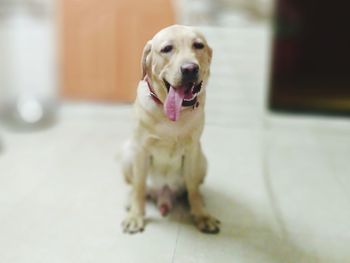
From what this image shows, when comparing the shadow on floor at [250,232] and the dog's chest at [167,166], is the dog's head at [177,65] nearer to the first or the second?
the dog's chest at [167,166]

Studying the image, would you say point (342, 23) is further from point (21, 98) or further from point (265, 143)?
point (21, 98)

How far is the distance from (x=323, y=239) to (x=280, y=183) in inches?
11.4

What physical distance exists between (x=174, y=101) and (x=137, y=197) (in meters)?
0.40

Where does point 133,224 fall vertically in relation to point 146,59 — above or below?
below

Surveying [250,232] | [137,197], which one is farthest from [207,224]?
[137,197]

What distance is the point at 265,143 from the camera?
1591mm

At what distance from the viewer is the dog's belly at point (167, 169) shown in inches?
44.4

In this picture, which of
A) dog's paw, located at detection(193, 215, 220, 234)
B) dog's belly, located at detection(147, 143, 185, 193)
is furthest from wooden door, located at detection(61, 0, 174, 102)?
dog's paw, located at detection(193, 215, 220, 234)

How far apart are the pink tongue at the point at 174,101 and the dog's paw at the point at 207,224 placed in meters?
0.36

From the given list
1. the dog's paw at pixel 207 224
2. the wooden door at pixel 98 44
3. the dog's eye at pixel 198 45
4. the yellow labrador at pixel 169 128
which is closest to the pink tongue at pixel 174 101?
the yellow labrador at pixel 169 128

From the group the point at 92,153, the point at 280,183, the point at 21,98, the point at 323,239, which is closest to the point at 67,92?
the point at 21,98

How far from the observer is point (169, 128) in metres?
A: 1.04

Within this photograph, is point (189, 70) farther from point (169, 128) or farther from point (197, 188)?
point (197, 188)

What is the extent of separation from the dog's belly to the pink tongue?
6.0 inches
